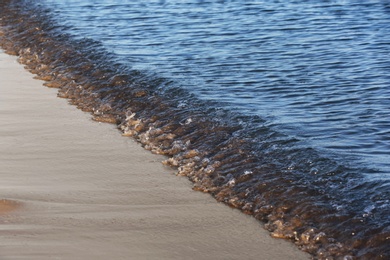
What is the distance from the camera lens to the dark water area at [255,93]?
5.59 m

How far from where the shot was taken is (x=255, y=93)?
8.51m

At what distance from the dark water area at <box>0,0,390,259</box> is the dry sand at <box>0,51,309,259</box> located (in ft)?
0.76

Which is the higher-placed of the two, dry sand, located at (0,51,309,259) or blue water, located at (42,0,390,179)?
dry sand, located at (0,51,309,259)

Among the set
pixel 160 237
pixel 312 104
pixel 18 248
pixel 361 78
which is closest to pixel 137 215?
pixel 160 237

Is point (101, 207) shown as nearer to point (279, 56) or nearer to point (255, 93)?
point (255, 93)

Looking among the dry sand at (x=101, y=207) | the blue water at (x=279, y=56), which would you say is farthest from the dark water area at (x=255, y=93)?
the dry sand at (x=101, y=207)

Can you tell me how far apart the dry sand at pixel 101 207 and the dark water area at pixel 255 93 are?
0.76 ft

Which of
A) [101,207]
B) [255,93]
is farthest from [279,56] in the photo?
[101,207]

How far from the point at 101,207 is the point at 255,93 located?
3.30 metres

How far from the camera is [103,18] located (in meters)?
13.9

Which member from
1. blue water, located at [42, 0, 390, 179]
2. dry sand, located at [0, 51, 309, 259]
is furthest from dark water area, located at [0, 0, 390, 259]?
dry sand, located at [0, 51, 309, 259]

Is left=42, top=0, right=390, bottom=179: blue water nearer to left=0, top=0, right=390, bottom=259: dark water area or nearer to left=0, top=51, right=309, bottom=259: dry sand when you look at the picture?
left=0, top=0, right=390, bottom=259: dark water area

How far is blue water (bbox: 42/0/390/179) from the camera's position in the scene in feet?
23.8

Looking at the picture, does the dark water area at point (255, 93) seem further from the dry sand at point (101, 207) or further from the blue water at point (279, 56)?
the dry sand at point (101, 207)
